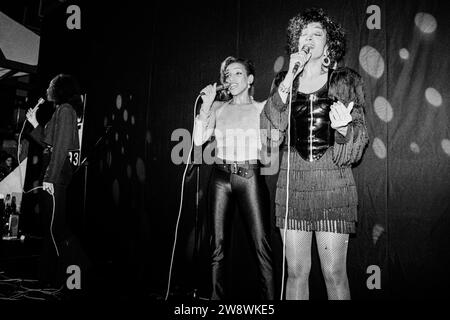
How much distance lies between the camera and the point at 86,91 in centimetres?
434

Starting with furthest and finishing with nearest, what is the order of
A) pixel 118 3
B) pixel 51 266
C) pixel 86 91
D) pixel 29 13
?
pixel 29 13 → pixel 86 91 → pixel 118 3 → pixel 51 266

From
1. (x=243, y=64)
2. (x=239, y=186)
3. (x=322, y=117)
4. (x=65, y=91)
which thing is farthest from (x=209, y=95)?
(x=65, y=91)

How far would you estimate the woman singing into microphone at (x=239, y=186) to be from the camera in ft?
7.25

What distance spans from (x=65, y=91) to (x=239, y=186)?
107 inches

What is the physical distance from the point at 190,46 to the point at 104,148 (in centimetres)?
172

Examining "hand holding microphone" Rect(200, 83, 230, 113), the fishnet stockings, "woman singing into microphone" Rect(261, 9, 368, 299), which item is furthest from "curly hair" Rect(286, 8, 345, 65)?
the fishnet stockings

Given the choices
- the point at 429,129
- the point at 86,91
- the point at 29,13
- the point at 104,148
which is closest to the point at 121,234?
the point at 104,148

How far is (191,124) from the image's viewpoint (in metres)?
3.12

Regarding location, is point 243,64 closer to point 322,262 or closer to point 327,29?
point 327,29

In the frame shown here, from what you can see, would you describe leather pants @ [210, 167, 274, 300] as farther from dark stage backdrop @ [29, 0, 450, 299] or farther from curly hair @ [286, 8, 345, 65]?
curly hair @ [286, 8, 345, 65]

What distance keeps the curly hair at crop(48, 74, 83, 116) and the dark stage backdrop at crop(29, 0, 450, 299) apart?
0.58ft

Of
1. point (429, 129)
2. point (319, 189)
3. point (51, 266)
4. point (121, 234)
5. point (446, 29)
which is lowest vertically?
point (51, 266)

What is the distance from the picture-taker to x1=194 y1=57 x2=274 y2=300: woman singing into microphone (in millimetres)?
2209
